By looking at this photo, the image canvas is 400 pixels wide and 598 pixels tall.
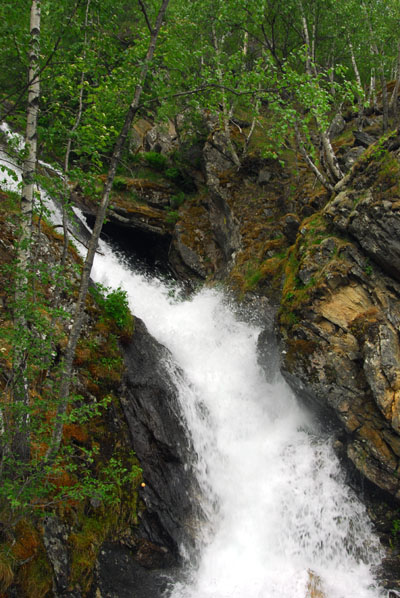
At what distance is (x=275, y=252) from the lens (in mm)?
15914

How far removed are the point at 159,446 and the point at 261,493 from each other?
3005mm

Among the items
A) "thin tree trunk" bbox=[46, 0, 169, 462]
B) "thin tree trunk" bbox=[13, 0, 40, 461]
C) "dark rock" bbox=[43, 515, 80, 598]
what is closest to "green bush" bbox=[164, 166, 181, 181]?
"thin tree trunk" bbox=[46, 0, 169, 462]

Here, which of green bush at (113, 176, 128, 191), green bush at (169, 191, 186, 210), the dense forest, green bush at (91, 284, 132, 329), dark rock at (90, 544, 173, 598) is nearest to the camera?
the dense forest

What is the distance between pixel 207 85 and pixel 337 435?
8877 millimetres

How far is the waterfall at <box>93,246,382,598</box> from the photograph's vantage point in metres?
8.30

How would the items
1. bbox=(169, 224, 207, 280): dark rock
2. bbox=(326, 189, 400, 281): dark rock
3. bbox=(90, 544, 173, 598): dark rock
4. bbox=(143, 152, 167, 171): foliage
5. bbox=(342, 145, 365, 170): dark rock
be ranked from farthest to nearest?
bbox=(143, 152, 167, 171): foliage → bbox=(169, 224, 207, 280): dark rock → bbox=(342, 145, 365, 170): dark rock → bbox=(326, 189, 400, 281): dark rock → bbox=(90, 544, 173, 598): dark rock

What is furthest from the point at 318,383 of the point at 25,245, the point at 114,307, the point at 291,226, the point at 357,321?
the point at 25,245

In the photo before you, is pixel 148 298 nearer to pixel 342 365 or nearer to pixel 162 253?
pixel 162 253

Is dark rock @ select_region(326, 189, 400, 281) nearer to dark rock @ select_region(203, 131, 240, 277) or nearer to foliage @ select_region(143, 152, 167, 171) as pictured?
dark rock @ select_region(203, 131, 240, 277)

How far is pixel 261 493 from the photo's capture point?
33.0 ft

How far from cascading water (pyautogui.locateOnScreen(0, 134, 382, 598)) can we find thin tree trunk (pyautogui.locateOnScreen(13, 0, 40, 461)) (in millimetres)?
4831

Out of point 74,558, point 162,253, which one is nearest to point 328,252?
point 74,558

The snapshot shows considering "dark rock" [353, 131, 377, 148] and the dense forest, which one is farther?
"dark rock" [353, 131, 377, 148]

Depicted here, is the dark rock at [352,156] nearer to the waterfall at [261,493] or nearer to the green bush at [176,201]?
the waterfall at [261,493]
